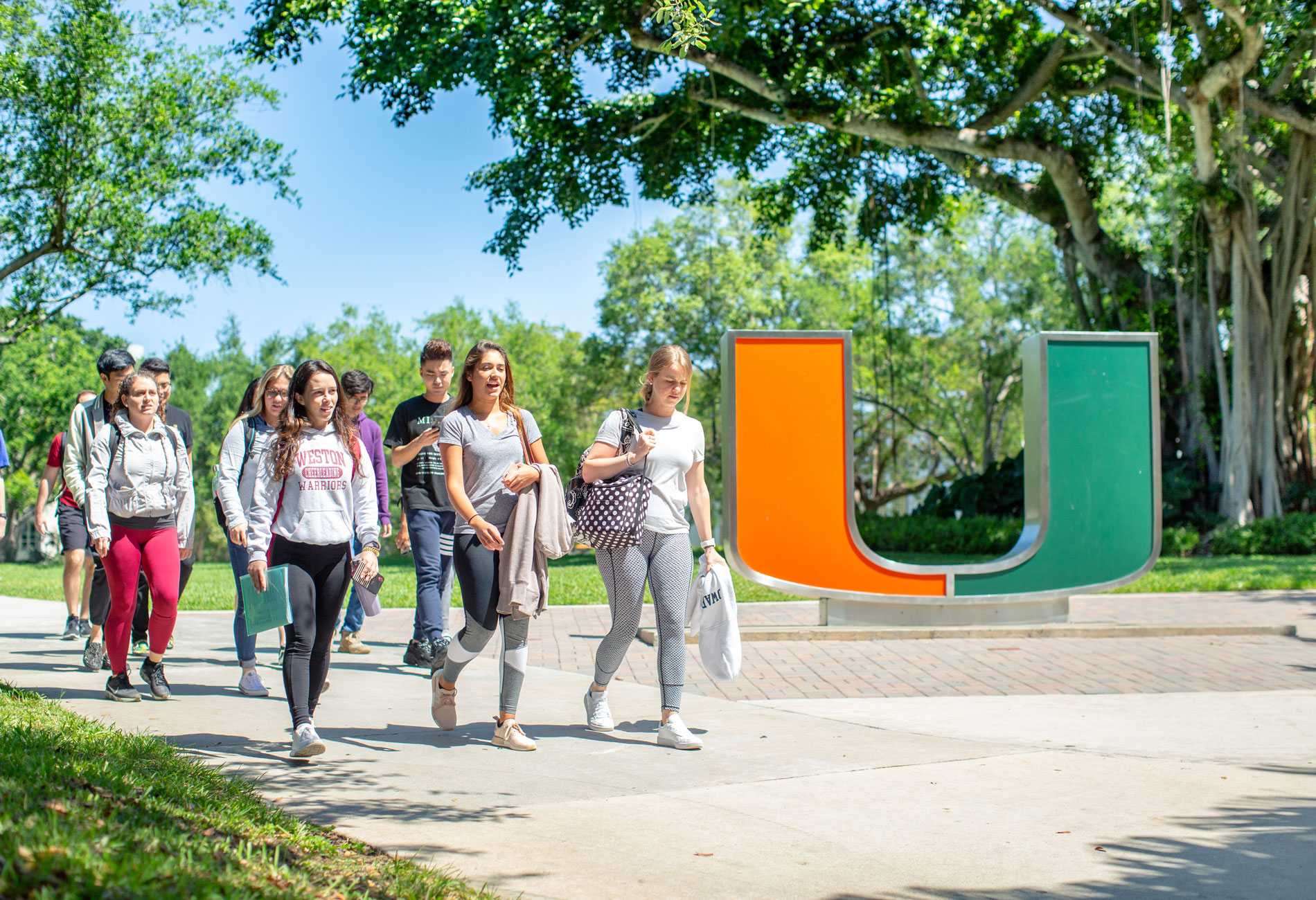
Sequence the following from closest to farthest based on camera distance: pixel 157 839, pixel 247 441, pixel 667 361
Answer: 1. pixel 157 839
2. pixel 667 361
3. pixel 247 441

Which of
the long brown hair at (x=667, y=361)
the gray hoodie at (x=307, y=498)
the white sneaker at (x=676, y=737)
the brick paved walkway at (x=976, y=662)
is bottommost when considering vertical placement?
the brick paved walkway at (x=976, y=662)

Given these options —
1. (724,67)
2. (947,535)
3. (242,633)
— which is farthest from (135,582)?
(947,535)

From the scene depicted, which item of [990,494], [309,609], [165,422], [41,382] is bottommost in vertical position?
[309,609]

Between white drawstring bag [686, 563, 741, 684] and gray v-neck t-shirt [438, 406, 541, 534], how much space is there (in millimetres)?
1037

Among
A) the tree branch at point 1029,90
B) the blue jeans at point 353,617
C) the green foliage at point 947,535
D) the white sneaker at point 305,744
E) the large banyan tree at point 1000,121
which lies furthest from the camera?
the green foliage at point 947,535

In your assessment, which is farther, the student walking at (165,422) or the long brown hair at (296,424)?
the student walking at (165,422)

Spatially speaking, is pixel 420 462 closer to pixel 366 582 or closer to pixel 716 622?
pixel 366 582

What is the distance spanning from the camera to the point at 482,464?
5262 mm

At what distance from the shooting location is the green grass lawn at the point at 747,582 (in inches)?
476

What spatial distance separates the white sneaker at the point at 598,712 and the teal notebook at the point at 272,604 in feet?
5.02

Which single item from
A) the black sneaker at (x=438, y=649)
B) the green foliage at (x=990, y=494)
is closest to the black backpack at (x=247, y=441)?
the black sneaker at (x=438, y=649)

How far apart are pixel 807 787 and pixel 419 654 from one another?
339 cm

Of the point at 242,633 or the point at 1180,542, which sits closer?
the point at 242,633

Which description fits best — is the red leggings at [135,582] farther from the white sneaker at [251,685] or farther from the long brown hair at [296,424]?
the long brown hair at [296,424]
